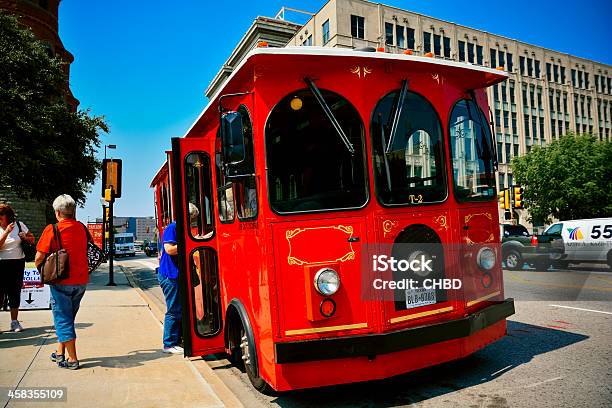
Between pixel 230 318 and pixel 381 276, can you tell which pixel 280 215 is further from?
pixel 230 318

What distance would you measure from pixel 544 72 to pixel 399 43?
890 inches

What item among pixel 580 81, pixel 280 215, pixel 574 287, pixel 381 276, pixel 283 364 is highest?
pixel 580 81

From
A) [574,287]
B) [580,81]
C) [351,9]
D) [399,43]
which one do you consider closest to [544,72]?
[580,81]

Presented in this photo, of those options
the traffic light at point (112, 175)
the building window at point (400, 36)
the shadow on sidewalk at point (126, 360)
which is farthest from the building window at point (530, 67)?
the shadow on sidewalk at point (126, 360)

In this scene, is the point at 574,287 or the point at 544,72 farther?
the point at 544,72

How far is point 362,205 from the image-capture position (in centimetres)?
406

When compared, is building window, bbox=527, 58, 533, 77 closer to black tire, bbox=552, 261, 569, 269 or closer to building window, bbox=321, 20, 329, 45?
building window, bbox=321, 20, 329, 45

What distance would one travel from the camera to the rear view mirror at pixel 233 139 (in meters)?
3.97

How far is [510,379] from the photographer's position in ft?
15.3

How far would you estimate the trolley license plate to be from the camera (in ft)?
13.7

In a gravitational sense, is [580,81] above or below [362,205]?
above

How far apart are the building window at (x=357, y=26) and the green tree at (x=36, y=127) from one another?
29.4 m

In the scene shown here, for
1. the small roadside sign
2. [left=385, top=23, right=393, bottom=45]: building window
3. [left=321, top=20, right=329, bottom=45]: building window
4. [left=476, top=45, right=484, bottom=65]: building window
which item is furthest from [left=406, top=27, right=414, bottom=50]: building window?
the small roadside sign

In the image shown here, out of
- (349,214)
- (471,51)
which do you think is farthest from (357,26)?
(349,214)
